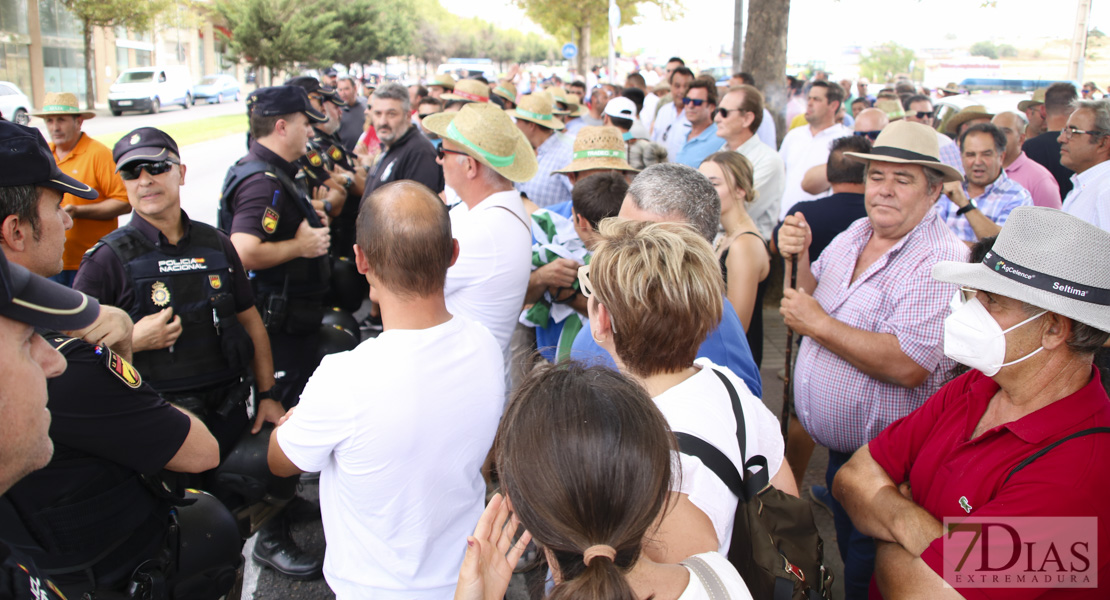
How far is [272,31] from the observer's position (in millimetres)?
30250

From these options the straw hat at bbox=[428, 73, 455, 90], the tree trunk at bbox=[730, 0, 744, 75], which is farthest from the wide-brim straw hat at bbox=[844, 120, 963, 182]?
the tree trunk at bbox=[730, 0, 744, 75]

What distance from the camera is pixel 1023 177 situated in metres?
5.46

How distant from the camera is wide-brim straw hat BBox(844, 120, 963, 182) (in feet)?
9.85

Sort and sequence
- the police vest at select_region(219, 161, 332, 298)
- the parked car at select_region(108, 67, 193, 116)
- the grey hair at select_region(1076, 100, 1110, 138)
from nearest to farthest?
the police vest at select_region(219, 161, 332, 298), the grey hair at select_region(1076, 100, 1110, 138), the parked car at select_region(108, 67, 193, 116)

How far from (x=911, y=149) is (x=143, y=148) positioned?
11.1 feet

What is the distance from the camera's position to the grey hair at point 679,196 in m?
2.74

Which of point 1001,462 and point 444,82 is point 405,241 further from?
point 444,82

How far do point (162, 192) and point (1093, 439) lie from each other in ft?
10.9

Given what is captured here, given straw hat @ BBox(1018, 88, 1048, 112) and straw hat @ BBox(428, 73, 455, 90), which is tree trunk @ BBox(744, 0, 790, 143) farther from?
straw hat @ BBox(428, 73, 455, 90)

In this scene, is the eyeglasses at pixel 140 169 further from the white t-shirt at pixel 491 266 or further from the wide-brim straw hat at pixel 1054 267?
the wide-brim straw hat at pixel 1054 267

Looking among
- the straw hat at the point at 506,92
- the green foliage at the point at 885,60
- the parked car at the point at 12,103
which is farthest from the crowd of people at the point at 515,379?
the green foliage at the point at 885,60

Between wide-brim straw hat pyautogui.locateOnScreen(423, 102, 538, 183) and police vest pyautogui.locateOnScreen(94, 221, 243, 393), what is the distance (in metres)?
1.21

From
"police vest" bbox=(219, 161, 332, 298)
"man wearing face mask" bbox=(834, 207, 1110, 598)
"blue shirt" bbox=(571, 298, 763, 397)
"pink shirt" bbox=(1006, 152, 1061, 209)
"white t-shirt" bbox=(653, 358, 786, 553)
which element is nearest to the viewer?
"white t-shirt" bbox=(653, 358, 786, 553)

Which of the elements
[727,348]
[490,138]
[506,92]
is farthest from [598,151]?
[506,92]
